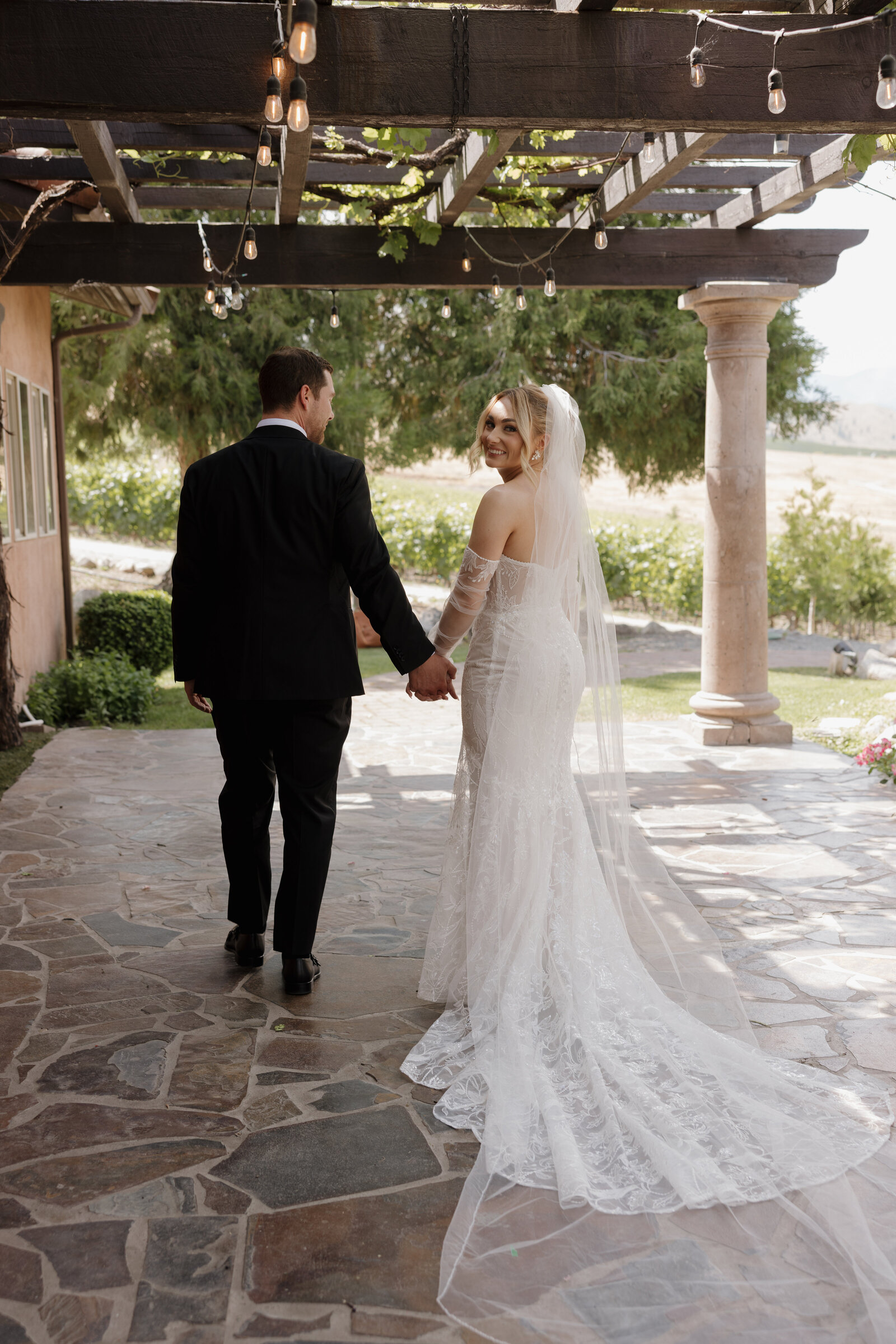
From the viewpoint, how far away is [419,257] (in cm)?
831

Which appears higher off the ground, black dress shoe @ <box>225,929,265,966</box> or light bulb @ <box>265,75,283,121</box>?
light bulb @ <box>265,75,283,121</box>

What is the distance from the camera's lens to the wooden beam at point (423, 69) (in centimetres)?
402

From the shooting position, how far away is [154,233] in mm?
7984

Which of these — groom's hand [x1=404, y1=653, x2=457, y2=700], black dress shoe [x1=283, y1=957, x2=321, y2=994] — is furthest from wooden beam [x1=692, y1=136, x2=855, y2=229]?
black dress shoe [x1=283, y1=957, x2=321, y2=994]

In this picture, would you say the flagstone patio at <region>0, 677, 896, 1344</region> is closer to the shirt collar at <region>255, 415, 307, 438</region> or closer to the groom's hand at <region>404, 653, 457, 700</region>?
the groom's hand at <region>404, 653, 457, 700</region>

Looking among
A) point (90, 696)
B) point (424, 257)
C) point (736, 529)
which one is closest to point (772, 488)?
point (736, 529)

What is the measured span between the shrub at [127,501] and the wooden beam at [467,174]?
576 inches

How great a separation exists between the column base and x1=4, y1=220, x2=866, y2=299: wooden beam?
332cm

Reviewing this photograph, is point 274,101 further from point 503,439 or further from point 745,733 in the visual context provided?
point 745,733

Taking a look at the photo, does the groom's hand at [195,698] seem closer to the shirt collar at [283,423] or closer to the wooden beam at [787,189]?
the shirt collar at [283,423]

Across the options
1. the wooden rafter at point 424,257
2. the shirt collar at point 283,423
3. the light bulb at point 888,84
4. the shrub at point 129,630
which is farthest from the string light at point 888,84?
the shrub at point 129,630

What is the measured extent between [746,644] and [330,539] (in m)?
5.71

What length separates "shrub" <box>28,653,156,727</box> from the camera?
10.0 metres

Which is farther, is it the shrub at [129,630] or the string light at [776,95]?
the shrub at [129,630]
